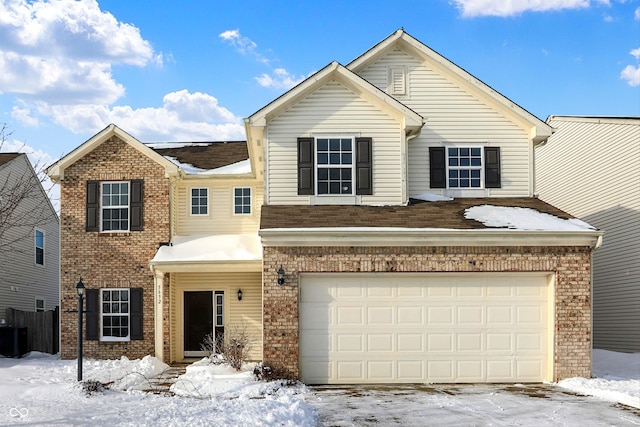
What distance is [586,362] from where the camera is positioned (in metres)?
15.1

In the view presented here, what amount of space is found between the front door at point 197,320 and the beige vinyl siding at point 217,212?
193 centimetres

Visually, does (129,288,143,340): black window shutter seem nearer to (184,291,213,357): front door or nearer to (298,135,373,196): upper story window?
(184,291,213,357): front door

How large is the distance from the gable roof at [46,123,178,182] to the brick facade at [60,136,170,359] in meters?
0.15

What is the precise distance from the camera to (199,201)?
21.1 metres

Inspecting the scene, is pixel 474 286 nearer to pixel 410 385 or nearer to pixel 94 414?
pixel 410 385

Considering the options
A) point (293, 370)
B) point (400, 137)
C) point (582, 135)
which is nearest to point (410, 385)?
point (293, 370)

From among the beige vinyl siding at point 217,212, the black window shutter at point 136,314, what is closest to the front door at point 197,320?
the black window shutter at point 136,314

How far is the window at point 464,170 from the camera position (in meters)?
18.2

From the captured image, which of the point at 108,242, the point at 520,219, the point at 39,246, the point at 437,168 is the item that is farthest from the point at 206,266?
the point at 39,246

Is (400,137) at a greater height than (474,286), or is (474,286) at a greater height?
(400,137)

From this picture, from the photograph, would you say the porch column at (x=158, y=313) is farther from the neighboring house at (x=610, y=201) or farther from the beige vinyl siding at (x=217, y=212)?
the neighboring house at (x=610, y=201)

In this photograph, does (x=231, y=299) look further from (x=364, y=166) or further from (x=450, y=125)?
(x=450, y=125)

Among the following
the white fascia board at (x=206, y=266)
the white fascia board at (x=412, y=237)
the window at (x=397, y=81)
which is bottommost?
the white fascia board at (x=206, y=266)

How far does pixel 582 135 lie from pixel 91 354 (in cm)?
1712
